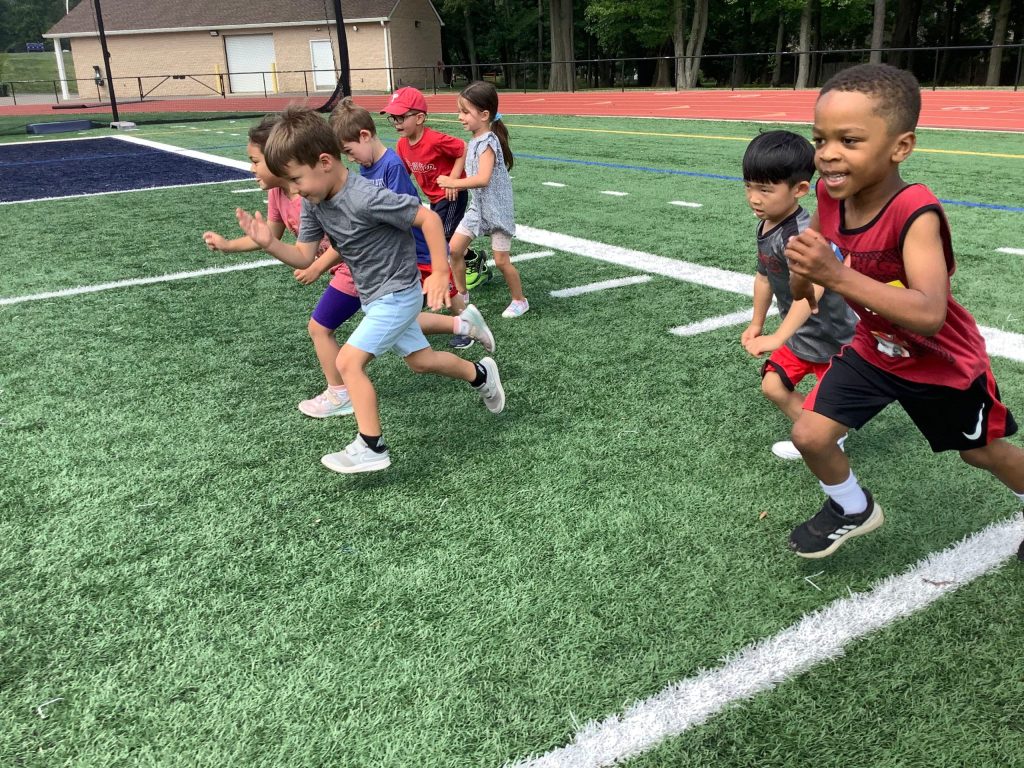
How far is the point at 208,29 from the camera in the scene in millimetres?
47844

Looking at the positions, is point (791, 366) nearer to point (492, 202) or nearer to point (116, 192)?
point (492, 202)

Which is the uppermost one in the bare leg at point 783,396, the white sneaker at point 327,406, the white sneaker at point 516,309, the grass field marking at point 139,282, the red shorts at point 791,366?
the red shorts at point 791,366

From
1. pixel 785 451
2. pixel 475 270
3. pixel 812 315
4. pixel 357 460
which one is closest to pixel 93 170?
pixel 475 270

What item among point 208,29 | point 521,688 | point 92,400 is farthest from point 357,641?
point 208,29

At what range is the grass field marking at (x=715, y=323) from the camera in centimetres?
495

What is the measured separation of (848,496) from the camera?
2568mm

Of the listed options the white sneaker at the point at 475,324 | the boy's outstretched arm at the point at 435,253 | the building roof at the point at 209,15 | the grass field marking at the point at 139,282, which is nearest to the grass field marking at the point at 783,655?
the boy's outstretched arm at the point at 435,253

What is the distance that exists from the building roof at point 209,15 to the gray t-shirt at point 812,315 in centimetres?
4799

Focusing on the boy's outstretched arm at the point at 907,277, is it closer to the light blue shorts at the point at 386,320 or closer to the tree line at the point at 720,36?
the light blue shorts at the point at 386,320

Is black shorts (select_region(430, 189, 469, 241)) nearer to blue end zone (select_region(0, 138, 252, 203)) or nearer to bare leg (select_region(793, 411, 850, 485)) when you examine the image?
bare leg (select_region(793, 411, 850, 485))

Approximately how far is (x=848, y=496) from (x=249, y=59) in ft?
174

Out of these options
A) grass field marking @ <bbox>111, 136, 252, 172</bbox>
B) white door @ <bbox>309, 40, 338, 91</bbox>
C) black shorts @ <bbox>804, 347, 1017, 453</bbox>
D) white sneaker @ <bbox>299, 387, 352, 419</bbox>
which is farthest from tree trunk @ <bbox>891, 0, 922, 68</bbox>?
black shorts @ <bbox>804, 347, 1017, 453</bbox>

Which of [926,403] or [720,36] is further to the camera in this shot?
[720,36]

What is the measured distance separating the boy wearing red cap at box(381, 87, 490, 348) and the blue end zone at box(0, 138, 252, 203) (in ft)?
23.5
